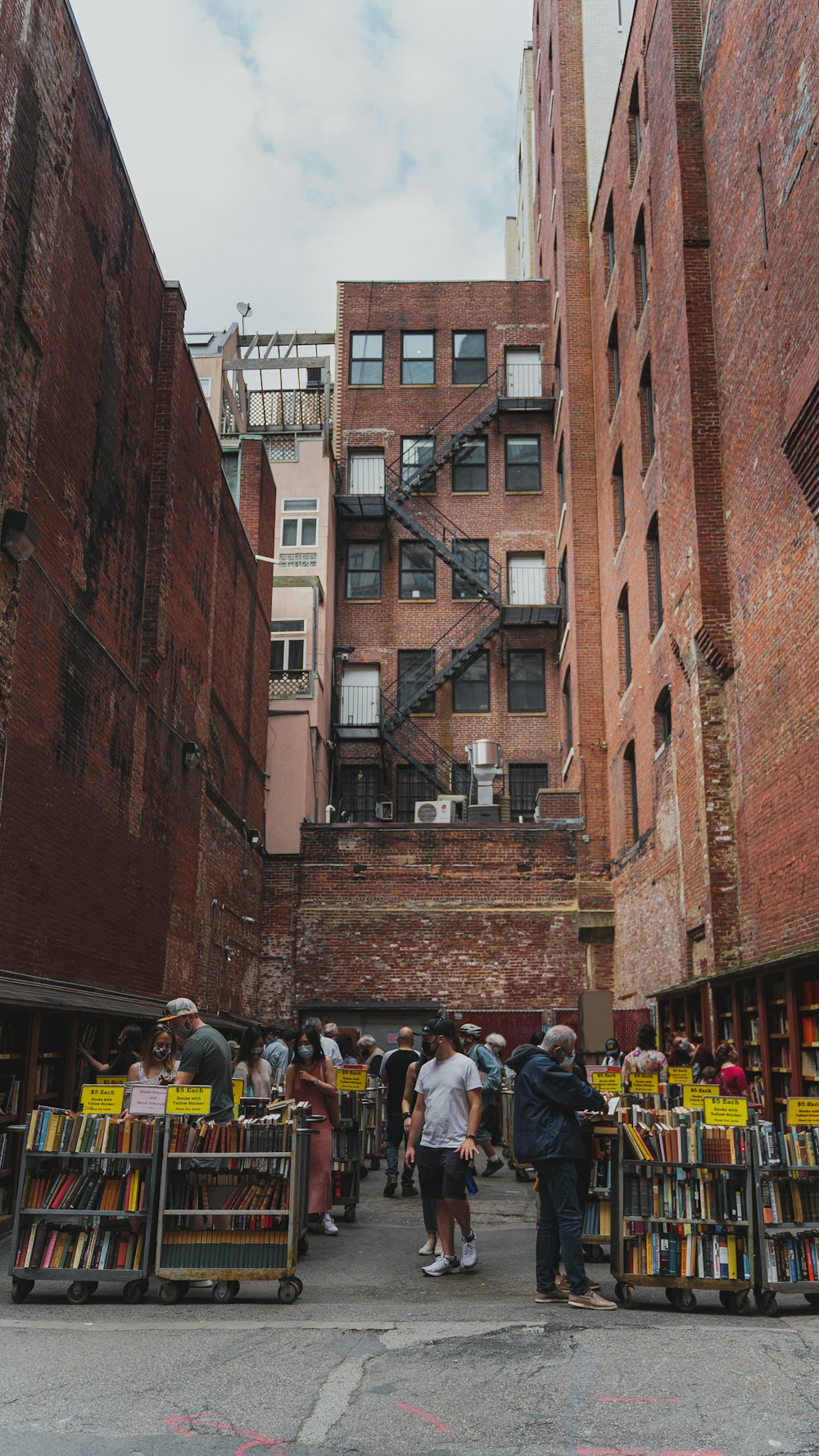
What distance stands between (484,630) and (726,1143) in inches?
1056

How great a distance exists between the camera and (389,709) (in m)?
34.2

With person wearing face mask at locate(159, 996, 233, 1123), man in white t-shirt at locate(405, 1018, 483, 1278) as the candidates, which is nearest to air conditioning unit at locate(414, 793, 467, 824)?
man in white t-shirt at locate(405, 1018, 483, 1278)

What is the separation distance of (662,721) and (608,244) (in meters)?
13.3

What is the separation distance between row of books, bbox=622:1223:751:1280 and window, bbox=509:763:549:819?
83.4 ft

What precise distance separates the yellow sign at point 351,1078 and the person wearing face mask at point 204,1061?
181 inches

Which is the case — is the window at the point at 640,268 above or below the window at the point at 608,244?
below

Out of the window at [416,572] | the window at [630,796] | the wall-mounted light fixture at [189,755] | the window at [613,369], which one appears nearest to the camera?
the wall-mounted light fixture at [189,755]

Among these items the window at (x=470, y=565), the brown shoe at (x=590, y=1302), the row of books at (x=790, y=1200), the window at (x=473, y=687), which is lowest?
the brown shoe at (x=590, y=1302)

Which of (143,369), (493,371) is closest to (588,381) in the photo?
(493,371)

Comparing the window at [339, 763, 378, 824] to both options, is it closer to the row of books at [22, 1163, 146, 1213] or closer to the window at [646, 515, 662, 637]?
the window at [646, 515, 662, 637]

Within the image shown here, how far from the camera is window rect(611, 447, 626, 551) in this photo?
26.0 metres

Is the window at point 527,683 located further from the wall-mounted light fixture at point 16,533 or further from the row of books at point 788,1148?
the row of books at point 788,1148

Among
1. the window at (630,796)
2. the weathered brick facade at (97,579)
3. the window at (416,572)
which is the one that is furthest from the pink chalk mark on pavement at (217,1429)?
the window at (416,572)

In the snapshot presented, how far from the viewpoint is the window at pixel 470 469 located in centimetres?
3594
